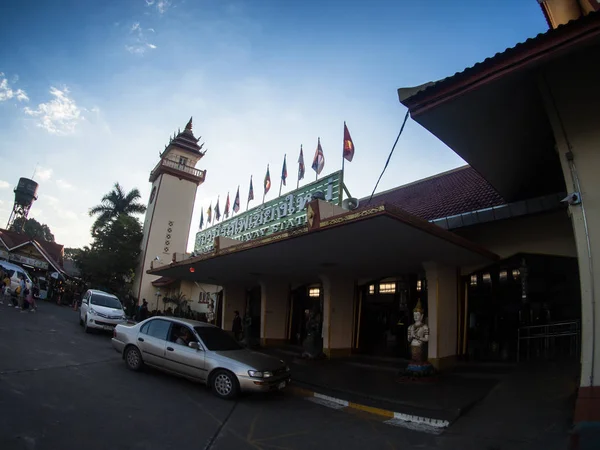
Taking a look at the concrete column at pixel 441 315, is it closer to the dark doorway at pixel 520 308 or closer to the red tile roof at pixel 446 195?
the dark doorway at pixel 520 308

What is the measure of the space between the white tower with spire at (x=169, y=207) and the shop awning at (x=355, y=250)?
21.3 meters

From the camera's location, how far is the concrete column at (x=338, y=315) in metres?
13.5

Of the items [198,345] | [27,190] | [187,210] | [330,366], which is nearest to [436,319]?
[330,366]

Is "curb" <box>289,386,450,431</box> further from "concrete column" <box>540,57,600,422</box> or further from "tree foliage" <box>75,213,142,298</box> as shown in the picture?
"tree foliage" <box>75,213,142,298</box>

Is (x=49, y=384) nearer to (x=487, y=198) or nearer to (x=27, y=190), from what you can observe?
(x=487, y=198)

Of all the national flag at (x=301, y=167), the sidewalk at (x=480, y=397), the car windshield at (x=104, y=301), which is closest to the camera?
the sidewalk at (x=480, y=397)

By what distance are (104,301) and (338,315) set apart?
36.8 feet

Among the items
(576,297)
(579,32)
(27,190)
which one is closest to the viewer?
(579,32)

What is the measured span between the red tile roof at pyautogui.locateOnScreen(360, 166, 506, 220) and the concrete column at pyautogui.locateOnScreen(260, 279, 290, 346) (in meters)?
7.02

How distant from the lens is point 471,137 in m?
6.77

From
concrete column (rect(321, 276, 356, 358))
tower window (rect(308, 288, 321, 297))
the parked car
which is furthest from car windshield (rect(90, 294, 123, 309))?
concrete column (rect(321, 276, 356, 358))

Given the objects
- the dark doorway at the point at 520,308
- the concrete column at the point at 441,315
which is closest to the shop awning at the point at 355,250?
the concrete column at the point at 441,315

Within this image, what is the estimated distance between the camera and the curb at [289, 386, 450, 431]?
611cm

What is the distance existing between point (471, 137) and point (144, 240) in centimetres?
3462
